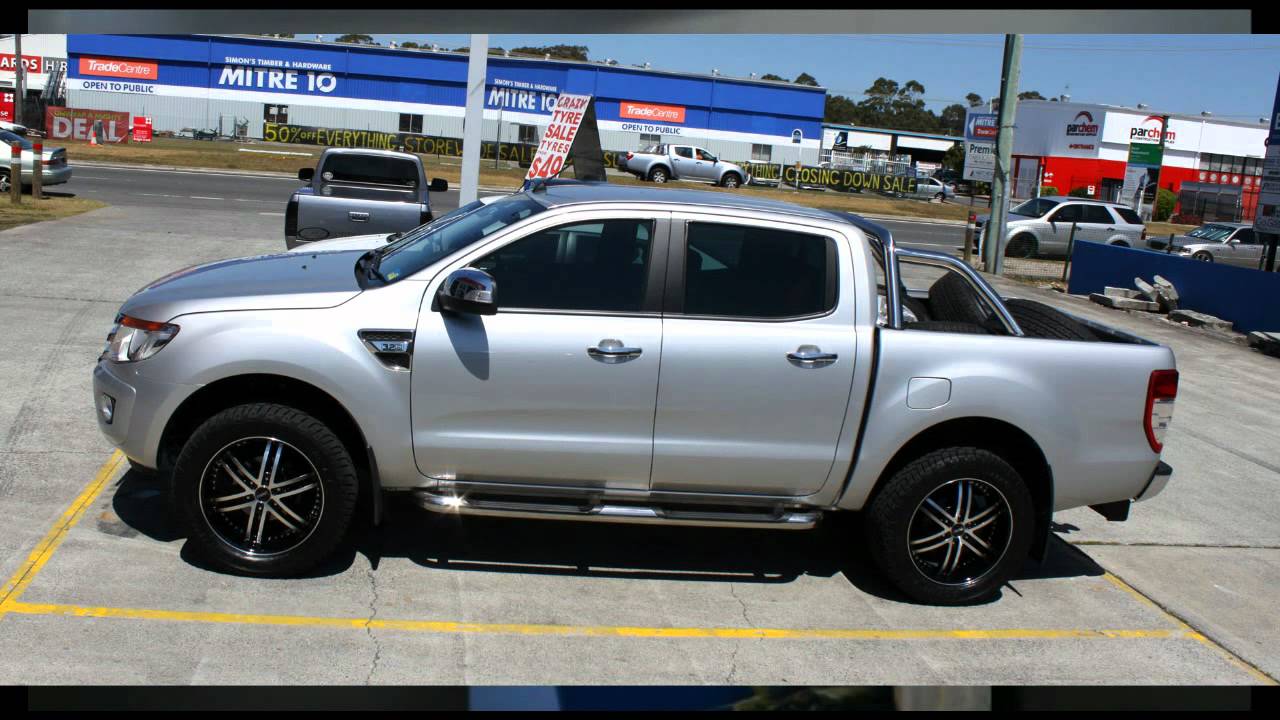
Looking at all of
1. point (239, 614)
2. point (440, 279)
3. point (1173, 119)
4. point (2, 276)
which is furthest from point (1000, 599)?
point (1173, 119)

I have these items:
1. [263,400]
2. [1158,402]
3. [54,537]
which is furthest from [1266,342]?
[54,537]

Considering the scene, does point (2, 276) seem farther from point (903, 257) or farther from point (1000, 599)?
point (1000, 599)

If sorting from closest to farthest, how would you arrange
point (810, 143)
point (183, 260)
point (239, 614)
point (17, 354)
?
1. point (239, 614)
2. point (17, 354)
3. point (183, 260)
4. point (810, 143)

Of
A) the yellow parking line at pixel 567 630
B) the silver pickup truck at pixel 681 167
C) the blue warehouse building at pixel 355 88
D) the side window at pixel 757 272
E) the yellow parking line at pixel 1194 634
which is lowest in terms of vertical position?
the yellow parking line at pixel 567 630

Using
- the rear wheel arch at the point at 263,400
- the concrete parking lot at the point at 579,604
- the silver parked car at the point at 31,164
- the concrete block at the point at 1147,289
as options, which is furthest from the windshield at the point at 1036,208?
the rear wheel arch at the point at 263,400

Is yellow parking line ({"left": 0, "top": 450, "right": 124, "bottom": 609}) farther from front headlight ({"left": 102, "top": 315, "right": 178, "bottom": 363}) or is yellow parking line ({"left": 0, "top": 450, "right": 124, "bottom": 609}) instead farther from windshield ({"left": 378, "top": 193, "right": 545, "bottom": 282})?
windshield ({"left": 378, "top": 193, "right": 545, "bottom": 282})

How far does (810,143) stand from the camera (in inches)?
2699

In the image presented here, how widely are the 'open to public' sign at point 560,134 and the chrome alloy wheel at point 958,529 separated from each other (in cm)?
782

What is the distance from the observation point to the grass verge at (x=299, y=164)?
126 feet

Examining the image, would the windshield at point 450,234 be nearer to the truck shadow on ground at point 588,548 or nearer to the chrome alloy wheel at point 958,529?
the truck shadow on ground at point 588,548

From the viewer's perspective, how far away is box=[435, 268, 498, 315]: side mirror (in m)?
4.87

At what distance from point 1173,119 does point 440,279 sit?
248ft

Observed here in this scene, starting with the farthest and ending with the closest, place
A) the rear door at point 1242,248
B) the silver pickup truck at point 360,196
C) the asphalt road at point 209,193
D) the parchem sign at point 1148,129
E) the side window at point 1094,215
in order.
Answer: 1. the parchem sign at point 1148,129
2. the side window at point 1094,215
3. the rear door at point 1242,248
4. the asphalt road at point 209,193
5. the silver pickup truck at point 360,196

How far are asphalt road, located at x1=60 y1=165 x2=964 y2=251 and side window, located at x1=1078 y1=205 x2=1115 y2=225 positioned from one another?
3.52 meters
